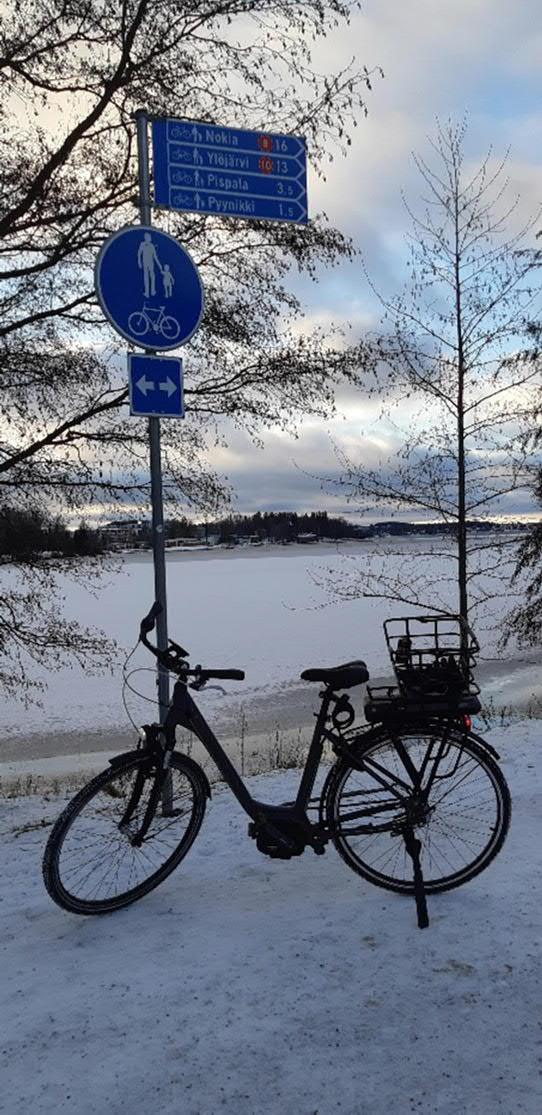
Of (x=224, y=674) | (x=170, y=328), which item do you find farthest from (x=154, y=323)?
(x=224, y=674)

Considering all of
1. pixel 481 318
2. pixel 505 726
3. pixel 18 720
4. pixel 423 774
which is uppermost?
pixel 481 318

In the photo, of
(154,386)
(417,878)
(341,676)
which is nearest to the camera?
(417,878)

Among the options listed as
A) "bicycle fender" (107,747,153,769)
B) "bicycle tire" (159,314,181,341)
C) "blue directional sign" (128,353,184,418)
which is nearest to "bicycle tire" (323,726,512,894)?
"bicycle fender" (107,747,153,769)

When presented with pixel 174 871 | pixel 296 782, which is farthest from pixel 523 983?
pixel 296 782

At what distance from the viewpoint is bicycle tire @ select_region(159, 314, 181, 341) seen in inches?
153

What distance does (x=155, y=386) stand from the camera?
392 cm

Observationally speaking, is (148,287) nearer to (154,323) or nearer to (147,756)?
(154,323)

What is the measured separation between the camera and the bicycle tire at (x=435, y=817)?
9.88ft

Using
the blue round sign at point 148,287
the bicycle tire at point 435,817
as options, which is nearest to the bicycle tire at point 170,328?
the blue round sign at point 148,287

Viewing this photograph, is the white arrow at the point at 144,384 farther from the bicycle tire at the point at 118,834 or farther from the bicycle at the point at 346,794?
the bicycle tire at the point at 118,834

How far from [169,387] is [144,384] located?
15 centimetres

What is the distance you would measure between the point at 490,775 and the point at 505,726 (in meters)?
3.92

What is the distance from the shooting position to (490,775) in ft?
9.92

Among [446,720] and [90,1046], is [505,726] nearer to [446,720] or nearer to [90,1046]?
[446,720]
